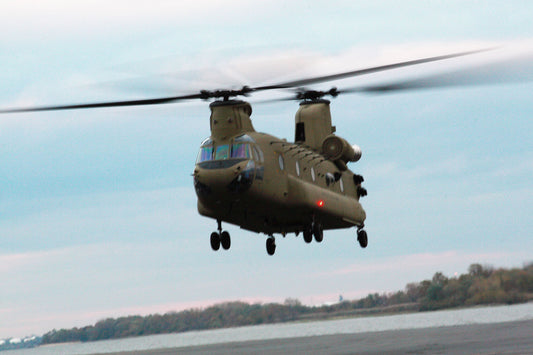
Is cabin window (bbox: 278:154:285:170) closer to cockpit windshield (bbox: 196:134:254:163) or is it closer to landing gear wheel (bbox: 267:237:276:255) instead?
cockpit windshield (bbox: 196:134:254:163)

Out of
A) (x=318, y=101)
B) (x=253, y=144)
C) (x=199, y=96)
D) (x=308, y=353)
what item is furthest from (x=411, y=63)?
(x=308, y=353)

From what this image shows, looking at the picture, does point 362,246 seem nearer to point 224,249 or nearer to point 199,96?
point 224,249

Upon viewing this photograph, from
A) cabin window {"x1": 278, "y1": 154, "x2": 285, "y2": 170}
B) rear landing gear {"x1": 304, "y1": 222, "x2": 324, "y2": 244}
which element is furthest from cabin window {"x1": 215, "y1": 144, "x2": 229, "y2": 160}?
rear landing gear {"x1": 304, "y1": 222, "x2": 324, "y2": 244}

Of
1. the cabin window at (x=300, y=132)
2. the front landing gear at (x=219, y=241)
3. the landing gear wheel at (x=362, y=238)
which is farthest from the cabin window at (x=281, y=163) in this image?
the landing gear wheel at (x=362, y=238)

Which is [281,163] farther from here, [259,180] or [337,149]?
[337,149]

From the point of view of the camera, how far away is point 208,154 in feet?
115

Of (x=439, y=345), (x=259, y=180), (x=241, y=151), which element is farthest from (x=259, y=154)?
(x=439, y=345)

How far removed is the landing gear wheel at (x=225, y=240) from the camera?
37.4 metres

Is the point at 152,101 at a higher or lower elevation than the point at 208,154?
higher

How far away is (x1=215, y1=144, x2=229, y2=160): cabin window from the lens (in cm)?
3466

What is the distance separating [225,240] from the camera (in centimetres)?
3744

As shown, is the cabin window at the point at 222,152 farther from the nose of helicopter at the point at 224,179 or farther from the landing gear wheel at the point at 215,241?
the landing gear wheel at the point at 215,241

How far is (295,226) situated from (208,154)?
21.4ft

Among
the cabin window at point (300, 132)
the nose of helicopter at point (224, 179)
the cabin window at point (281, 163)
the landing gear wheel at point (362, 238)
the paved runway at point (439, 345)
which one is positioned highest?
the cabin window at point (300, 132)
